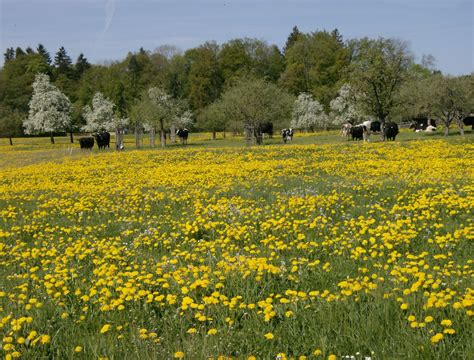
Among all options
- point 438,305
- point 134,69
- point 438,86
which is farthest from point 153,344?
point 134,69

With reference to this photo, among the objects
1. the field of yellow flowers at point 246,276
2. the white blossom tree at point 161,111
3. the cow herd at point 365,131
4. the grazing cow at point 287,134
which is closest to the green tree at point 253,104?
the grazing cow at point 287,134

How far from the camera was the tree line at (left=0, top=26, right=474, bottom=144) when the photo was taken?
140 ft

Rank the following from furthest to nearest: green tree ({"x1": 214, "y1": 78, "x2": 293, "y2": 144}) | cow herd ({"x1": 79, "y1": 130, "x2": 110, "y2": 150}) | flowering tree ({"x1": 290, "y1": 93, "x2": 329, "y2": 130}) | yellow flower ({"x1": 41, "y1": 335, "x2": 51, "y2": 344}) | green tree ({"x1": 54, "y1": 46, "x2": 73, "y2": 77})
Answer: green tree ({"x1": 54, "y1": 46, "x2": 73, "y2": 77})
flowering tree ({"x1": 290, "y1": 93, "x2": 329, "y2": 130})
cow herd ({"x1": 79, "y1": 130, "x2": 110, "y2": 150})
green tree ({"x1": 214, "y1": 78, "x2": 293, "y2": 144})
yellow flower ({"x1": 41, "y1": 335, "x2": 51, "y2": 344})

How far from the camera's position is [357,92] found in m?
42.0

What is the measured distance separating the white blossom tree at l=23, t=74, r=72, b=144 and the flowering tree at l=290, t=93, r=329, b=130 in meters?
43.8

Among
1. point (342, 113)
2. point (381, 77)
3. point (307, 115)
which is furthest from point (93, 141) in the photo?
point (342, 113)

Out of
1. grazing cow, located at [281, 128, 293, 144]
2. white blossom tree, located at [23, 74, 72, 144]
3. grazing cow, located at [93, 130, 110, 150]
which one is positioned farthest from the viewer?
white blossom tree, located at [23, 74, 72, 144]

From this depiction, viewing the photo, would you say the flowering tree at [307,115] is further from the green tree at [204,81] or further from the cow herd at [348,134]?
the green tree at [204,81]

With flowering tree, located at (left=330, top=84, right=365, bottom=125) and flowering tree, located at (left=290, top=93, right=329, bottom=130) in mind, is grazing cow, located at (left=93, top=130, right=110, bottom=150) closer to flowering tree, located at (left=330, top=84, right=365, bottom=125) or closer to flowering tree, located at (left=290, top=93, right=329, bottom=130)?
flowering tree, located at (left=290, top=93, right=329, bottom=130)

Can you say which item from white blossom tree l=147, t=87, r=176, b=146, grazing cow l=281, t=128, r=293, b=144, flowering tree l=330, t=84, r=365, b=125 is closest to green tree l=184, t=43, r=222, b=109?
flowering tree l=330, t=84, r=365, b=125

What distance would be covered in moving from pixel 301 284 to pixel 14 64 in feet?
440

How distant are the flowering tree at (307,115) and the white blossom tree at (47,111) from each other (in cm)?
4377

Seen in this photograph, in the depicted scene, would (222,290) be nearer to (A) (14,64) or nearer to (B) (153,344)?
(B) (153,344)

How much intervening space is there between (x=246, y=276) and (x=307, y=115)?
8256 cm
